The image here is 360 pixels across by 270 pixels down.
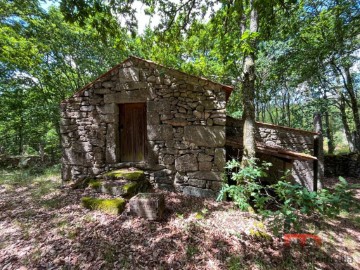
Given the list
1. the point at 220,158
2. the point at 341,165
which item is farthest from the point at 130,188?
the point at 341,165

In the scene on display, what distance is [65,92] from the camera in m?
10.8

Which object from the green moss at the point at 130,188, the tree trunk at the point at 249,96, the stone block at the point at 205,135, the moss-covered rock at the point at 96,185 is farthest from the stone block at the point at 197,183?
the moss-covered rock at the point at 96,185

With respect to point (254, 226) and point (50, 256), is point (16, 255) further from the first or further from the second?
point (254, 226)

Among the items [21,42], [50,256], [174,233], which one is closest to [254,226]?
[174,233]

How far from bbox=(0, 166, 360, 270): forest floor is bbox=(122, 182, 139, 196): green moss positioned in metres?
0.62

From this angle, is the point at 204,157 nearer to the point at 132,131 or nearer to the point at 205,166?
the point at 205,166

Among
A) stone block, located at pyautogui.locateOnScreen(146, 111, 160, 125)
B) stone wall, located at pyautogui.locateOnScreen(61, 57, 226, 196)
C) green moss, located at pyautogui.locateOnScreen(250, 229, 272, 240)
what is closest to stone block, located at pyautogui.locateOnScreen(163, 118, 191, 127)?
stone wall, located at pyautogui.locateOnScreen(61, 57, 226, 196)

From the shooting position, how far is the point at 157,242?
2.79 m

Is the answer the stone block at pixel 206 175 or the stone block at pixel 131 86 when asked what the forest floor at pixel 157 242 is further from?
the stone block at pixel 131 86

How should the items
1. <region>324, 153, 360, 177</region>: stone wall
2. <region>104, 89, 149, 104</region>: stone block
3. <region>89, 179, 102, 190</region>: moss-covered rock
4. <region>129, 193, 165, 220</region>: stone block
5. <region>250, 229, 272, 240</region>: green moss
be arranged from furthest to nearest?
<region>324, 153, 360, 177</region>: stone wall → <region>104, 89, 149, 104</region>: stone block → <region>89, 179, 102, 190</region>: moss-covered rock → <region>129, 193, 165, 220</region>: stone block → <region>250, 229, 272, 240</region>: green moss

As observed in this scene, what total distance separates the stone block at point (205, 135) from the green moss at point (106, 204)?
2.19m

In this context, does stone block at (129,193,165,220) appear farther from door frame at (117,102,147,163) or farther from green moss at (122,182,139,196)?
door frame at (117,102,147,163)

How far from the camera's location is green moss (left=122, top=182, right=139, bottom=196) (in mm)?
3987

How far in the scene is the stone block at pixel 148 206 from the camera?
3.31 meters
